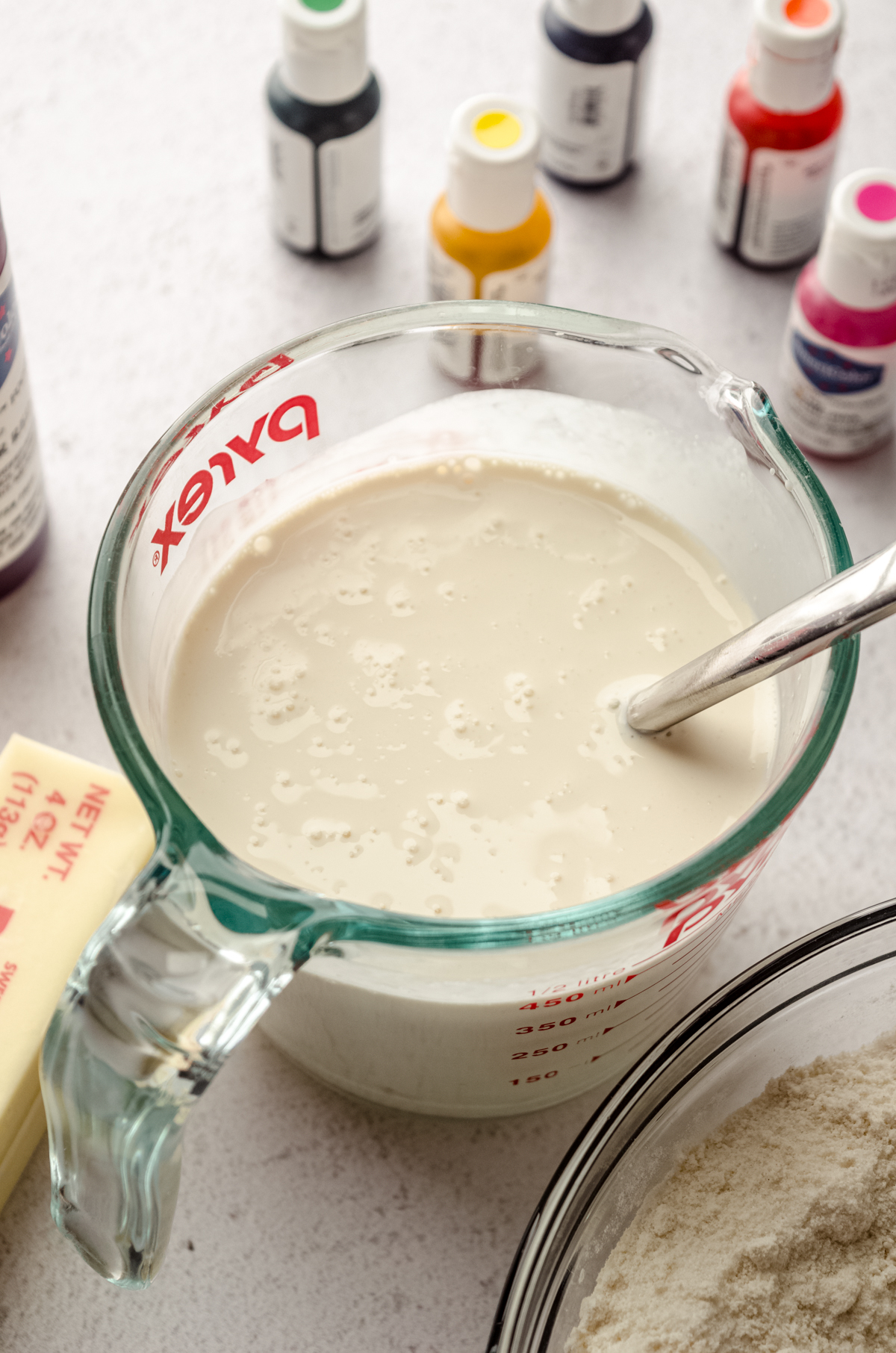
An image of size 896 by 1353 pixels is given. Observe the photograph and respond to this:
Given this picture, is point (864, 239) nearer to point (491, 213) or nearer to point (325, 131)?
point (491, 213)

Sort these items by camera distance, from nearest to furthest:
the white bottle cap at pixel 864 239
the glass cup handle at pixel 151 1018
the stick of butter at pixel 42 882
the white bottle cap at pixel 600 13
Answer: the glass cup handle at pixel 151 1018 < the stick of butter at pixel 42 882 < the white bottle cap at pixel 864 239 < the white bottle cap at pixel 600 13

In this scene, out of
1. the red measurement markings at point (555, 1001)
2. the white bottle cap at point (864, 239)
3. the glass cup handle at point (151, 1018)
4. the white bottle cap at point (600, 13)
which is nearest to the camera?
the glass cup handle at point (151, 1018)

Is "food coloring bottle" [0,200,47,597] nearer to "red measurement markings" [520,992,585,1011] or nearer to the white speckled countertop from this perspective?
the white speckled countertop

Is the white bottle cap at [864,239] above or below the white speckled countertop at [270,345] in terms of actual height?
above

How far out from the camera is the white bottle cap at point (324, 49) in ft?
3.31

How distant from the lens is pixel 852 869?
0.96m

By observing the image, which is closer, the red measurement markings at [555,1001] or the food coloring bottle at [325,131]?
the red measurement markings at [555,1001]

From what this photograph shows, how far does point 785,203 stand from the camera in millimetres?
1136

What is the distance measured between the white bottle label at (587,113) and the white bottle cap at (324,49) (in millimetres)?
157

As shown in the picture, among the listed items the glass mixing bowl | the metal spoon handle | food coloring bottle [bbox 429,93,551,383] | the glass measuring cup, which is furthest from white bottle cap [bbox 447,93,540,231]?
the glass mixing bowl

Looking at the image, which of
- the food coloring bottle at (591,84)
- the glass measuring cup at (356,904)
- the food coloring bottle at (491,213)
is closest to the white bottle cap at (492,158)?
the food coloring bottle at (491,213)

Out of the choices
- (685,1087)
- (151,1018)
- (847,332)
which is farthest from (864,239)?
(151,1018)

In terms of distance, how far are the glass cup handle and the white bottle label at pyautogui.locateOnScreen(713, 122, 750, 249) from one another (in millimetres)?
748

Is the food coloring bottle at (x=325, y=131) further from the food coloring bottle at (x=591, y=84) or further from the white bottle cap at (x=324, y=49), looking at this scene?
the food coloring bottle at (x=591, y=84)
